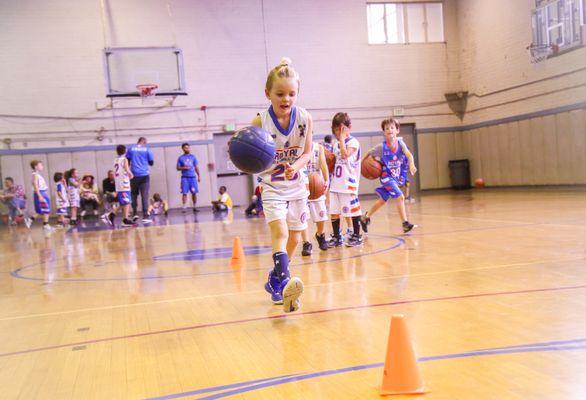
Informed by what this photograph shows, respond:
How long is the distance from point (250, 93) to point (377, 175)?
11.4 meters

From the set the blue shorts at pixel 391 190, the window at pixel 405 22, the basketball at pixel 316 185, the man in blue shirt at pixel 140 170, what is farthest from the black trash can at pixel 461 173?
the basketball at pixel 316 185

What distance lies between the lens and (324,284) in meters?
4.34

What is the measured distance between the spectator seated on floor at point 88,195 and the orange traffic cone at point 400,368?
15853mm

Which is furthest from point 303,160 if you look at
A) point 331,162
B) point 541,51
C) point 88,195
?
point 88,195

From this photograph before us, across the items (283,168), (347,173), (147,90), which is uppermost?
(147,90)

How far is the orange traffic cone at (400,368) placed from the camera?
2.05 m

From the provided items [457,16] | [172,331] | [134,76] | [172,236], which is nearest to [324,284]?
[172,331]

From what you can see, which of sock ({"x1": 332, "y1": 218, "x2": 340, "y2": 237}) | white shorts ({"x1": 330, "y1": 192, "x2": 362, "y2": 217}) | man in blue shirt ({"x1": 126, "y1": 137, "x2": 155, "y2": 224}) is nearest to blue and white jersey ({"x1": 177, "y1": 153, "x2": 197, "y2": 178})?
man in blue shirt ({"x1": 126, "y1": 137, "x2": 155, "y2": 224})

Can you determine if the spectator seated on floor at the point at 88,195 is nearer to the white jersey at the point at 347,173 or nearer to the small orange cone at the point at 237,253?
the white jersey at the point at 347,173

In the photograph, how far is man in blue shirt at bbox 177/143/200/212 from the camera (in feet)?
54.3

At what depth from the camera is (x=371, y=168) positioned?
25.5ft

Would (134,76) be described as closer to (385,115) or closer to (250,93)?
(250,93)

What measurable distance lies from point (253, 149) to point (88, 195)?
14519 mm

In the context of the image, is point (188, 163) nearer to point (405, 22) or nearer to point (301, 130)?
point (405, 22)
